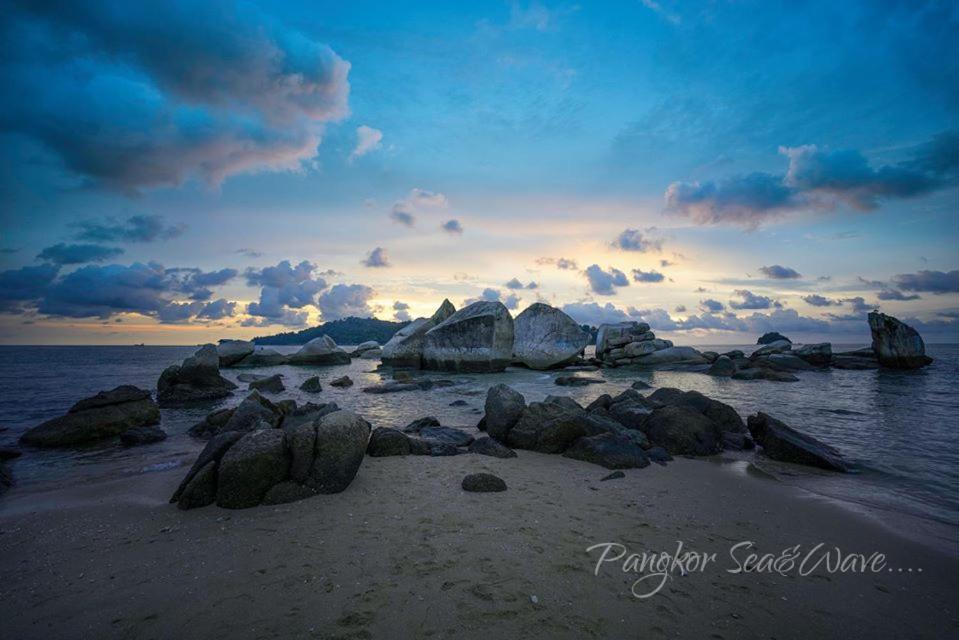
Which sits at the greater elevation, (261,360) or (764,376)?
(261,360)

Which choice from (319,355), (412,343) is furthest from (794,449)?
(319,355)

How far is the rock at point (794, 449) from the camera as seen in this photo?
8.85m

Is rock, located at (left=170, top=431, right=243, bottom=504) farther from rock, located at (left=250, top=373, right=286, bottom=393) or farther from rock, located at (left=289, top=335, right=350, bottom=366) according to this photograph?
rock, located at (left=289, top=335, right=350, bottom=366)

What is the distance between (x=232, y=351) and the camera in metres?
41.4

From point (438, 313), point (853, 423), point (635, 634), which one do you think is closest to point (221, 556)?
point (635, 634)

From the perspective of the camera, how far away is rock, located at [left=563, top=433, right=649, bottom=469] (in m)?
8.45

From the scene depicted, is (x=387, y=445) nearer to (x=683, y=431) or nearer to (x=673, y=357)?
(x=683, y=431)

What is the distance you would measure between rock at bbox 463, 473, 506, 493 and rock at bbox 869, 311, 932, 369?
43.9 metres

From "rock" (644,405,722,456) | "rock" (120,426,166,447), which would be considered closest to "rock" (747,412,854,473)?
"rock" (644,405,722,456)

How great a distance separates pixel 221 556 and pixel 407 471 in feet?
11.9

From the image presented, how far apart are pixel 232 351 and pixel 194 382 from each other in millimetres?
23186

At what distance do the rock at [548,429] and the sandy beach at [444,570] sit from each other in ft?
8.58

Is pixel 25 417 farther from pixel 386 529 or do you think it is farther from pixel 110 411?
pixel 386 529

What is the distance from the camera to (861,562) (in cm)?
491
